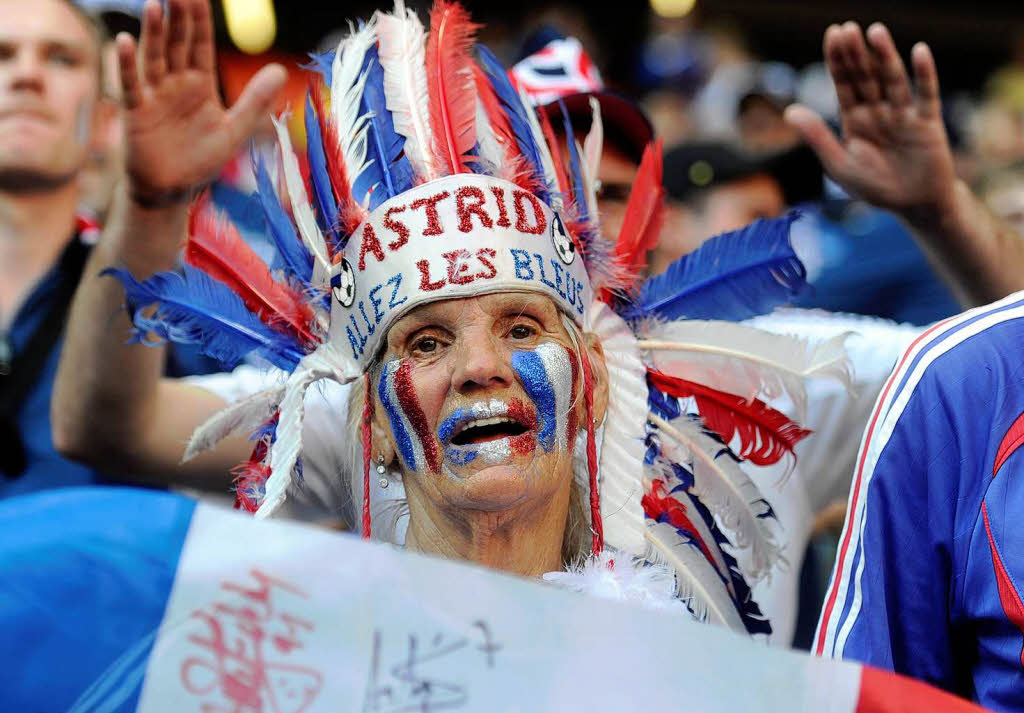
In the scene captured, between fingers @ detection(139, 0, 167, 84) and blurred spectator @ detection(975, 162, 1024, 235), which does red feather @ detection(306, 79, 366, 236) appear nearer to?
fingers @ detection(139, 0, 167, 84)

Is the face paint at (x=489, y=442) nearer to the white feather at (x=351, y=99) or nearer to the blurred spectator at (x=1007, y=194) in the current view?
the white feather at (x=351, y=99)

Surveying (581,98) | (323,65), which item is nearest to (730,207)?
(581,98)

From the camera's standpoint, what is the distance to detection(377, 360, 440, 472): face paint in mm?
2139

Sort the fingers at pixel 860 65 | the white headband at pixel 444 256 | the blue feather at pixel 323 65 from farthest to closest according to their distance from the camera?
the fingers at pixel 860 65
the blue feather at pixel 323 65
the white headband at pixel 444 256

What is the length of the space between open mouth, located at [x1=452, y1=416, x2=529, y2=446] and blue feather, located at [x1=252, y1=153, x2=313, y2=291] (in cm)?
42

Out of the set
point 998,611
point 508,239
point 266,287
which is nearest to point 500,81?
point 508,239

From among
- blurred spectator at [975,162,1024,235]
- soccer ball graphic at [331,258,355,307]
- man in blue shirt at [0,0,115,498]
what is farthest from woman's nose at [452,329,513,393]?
blurred spectator at [975,162,1024,235]

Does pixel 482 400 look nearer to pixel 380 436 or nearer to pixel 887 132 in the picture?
pixel 380 436

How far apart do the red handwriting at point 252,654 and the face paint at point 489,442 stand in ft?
→ 2.51

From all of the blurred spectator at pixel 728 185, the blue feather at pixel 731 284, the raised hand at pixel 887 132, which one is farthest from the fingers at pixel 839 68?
the blurred spectator at pixel 728 185

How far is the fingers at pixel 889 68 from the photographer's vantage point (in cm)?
258

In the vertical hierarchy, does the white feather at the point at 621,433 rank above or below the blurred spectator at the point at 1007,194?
below

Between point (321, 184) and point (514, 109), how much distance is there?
1.17 feet
